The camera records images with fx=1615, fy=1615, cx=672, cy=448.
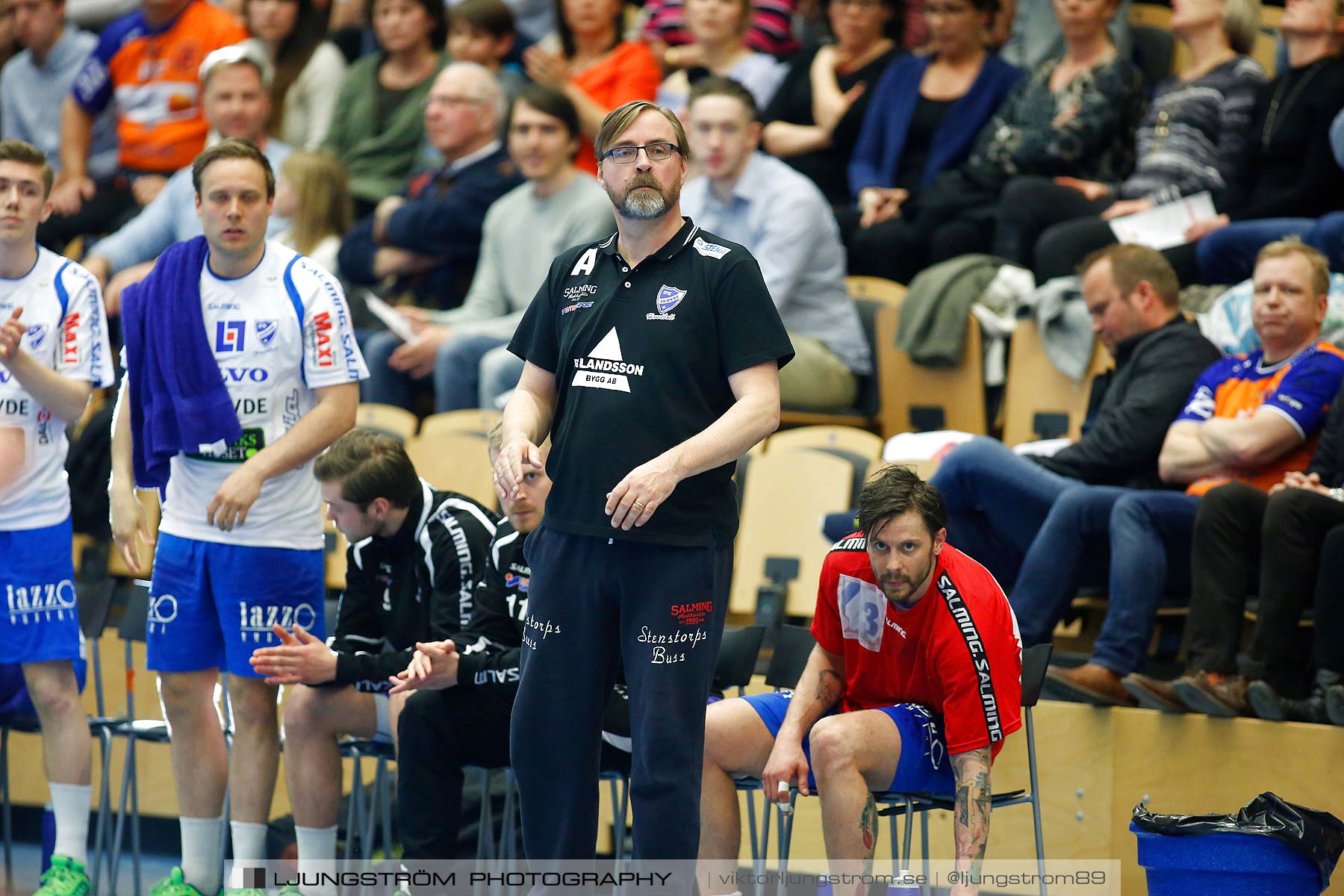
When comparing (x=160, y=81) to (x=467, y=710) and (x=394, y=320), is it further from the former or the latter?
A: (x=467, y=710)

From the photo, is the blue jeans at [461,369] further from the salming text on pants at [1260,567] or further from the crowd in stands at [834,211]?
the salming text on pants at [1260,567]

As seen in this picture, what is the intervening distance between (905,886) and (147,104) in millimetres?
5520

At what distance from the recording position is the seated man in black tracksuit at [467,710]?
11.9ft

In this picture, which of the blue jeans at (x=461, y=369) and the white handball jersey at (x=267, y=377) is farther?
the blue jeans at (x=461, y=369)

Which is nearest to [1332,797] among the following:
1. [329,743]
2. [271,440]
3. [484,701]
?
[484,701]

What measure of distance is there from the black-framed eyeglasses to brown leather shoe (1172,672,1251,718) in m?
1.91

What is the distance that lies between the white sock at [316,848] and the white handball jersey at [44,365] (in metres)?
1.08

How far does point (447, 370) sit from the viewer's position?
587 cm

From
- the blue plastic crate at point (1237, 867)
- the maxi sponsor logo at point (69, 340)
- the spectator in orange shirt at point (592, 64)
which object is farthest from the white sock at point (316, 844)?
the spectator in orange shirt at point (592, 64)

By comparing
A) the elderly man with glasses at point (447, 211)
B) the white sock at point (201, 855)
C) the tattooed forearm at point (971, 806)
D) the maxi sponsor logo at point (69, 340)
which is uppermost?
the elderly man with glasses at point (447, 211)

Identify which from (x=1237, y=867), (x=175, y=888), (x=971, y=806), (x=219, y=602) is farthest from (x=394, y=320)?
(x=1237, y=867)

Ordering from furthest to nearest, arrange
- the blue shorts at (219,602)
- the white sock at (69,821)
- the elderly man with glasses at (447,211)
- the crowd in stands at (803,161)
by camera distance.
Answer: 1. the elderly man with glasses at (447,211)
2. the crowd in stands at (803,161)
3. the white sock at (69,821)
4. the blue shorts at (219,602)

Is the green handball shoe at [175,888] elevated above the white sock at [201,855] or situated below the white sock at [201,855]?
below

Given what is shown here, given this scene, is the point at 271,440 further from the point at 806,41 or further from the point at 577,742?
the point at 806,41
